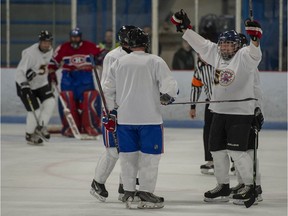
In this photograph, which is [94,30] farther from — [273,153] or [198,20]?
[273,153]

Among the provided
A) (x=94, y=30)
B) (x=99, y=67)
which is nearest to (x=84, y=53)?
(x=99, y=67)

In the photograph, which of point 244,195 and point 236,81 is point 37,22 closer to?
point 236,81

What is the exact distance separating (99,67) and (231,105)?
4706mm

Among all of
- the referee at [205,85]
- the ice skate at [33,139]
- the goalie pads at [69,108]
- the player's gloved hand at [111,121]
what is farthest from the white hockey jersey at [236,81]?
the goalie pads at [69,108]

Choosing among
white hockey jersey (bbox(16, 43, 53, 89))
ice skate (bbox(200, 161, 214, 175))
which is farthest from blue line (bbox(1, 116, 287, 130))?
ice skate (bbox(200, 161, 214, 175))

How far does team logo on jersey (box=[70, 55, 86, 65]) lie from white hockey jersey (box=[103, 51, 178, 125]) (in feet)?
15.1

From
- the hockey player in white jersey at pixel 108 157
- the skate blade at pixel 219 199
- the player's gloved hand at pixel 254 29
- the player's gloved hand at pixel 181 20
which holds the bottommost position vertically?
the skate blade at pixel 219 199

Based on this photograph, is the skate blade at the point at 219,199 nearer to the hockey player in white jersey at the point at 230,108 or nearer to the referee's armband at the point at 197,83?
the hockey player in white jersey at the point at 230,108

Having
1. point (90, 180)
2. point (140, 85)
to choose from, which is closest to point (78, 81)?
point (90, 180)

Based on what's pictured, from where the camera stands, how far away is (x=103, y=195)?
552cm

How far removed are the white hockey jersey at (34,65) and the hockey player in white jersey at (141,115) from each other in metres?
4.06

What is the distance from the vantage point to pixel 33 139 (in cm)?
916

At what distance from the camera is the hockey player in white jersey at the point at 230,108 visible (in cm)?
547

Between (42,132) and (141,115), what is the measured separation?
14.1 ft
